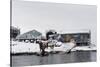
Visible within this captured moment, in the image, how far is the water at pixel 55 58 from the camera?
6.33 ft

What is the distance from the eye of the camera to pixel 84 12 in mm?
2123

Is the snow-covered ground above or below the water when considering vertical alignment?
above

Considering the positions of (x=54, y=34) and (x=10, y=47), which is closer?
(x=10, y=47)

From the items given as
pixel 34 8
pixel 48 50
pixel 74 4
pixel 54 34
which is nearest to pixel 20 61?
pixel 48 50

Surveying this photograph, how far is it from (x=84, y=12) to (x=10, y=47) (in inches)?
38.6

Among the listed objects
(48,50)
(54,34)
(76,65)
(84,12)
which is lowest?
(76,65)

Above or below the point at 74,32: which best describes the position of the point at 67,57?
below

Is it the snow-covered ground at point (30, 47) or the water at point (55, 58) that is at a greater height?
the snow-covered ground at point (30, 47)

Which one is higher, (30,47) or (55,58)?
(30,47)

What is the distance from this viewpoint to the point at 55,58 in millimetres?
2035

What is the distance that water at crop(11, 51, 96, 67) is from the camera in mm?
1929
